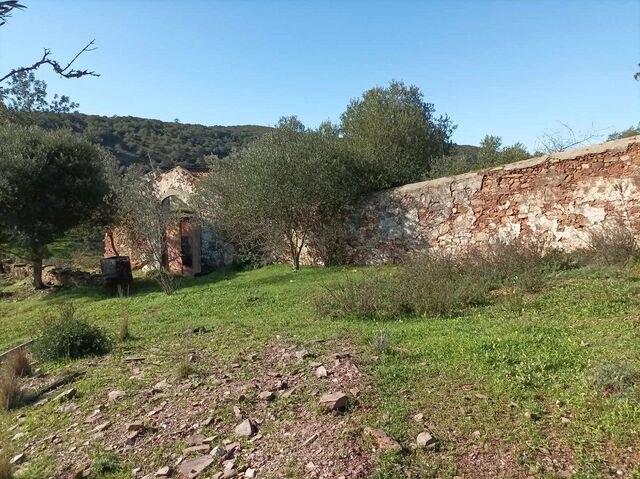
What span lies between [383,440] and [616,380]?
5.66 feet

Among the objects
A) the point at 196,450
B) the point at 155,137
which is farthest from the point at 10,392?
the point at 155,137

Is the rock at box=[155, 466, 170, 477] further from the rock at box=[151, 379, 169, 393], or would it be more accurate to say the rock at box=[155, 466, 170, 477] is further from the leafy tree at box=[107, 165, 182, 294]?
the leafy tree at box=[107, 165, 182, 294]

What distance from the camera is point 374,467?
9.87 ft

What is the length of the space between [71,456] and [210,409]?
3.47 ft

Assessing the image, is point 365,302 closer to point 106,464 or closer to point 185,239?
point 106,464

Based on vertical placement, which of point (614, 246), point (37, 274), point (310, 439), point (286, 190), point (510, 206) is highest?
point (286, 190)

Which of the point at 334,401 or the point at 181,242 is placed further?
the point at 181,242

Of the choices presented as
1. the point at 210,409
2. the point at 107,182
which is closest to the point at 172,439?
the point at 210,409

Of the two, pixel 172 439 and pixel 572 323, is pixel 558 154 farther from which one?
pixel 172 439

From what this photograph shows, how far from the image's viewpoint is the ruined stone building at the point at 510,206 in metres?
9.19

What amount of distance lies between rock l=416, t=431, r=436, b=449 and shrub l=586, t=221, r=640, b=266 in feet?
20.8

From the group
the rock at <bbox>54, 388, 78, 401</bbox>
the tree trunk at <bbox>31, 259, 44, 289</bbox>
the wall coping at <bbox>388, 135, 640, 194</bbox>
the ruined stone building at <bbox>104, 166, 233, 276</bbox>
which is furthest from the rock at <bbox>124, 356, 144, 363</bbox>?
the tree trunk at <bbox>31, 259, 44, 289</bbox>

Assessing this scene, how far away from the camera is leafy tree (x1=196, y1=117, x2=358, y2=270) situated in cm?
1347

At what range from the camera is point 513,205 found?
1067 centimetres
